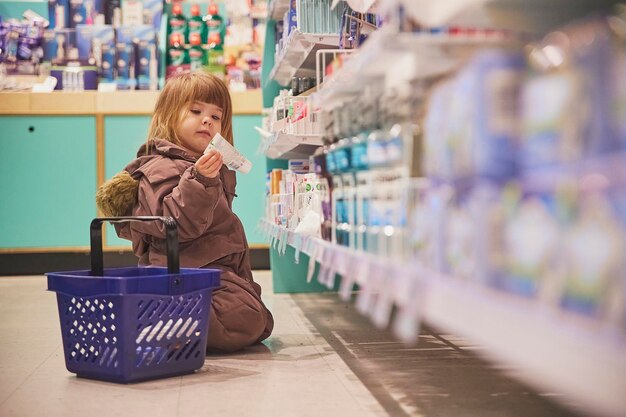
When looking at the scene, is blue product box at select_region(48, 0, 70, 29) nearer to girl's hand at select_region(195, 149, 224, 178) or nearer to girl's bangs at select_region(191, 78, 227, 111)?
girl's bangs at select_region(191, 78, 227, 111)

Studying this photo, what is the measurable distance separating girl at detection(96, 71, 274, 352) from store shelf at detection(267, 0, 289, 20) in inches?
51.7

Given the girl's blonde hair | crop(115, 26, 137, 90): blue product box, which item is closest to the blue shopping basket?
the girl's blonde hair

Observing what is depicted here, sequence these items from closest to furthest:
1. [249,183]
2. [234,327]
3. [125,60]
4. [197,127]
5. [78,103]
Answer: [234,327] < [197,127] < [78,103] < [249,183] < [125,60]

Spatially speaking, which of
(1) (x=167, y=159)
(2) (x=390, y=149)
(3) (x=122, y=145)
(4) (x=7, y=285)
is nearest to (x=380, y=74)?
(2) (x=390, y=149)

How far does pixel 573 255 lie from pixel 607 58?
0.68 ft

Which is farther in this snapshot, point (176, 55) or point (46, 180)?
point (176, 55)

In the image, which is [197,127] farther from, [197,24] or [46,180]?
[197,24]

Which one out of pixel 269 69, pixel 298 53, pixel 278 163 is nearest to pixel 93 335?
pixel 298 53

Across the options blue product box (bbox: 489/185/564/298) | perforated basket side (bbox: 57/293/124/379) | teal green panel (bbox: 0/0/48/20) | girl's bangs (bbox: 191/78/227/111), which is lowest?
perforated basket side (bbox: 57/293/124/379)

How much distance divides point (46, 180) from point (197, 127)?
3074 millimetres

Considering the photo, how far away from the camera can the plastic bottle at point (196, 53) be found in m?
6.25

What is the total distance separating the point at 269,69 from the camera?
16.3 feet

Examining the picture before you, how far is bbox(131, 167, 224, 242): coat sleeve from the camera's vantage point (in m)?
2.65

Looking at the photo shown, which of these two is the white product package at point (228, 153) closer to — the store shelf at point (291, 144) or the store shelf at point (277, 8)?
the store shelf at point (291, 144)
